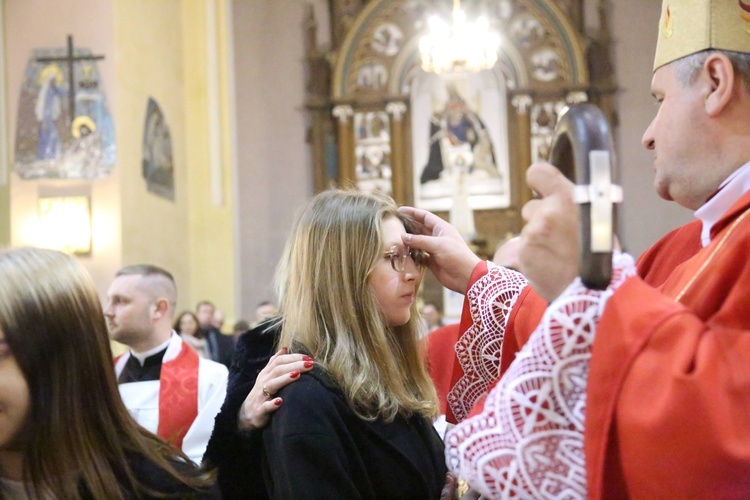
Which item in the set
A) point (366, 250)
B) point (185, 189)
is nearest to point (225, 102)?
point (185, 189)

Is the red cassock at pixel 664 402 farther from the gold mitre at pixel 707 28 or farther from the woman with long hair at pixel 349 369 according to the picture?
the woman with long hair at pixel 349 369

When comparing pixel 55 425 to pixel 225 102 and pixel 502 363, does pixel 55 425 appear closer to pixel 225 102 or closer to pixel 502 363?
pixel 502 363

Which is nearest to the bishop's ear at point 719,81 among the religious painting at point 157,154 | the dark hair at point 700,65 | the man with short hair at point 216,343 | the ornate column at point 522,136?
the dark hair at point 700,65

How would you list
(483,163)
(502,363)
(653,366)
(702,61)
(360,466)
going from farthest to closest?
(483,163) < (502,363) < (360,466) < (702,61) < (653,366)

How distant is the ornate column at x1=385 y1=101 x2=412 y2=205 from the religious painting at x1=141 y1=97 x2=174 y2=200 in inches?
159

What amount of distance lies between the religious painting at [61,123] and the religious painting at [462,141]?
20.2 ft

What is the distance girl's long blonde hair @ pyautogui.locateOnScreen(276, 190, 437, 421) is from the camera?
6.66 feet

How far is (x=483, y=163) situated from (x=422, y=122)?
4.24 feet

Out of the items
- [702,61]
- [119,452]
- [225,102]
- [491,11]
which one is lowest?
[119,452]

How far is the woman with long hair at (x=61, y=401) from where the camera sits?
5.08ft

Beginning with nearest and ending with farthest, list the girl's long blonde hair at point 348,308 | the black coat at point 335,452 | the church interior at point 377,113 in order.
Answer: the black coat at point 335,452 < the girl's long blonde hair at point 348,308 < the church interior at point 377,113

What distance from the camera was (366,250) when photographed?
2133 millimetres

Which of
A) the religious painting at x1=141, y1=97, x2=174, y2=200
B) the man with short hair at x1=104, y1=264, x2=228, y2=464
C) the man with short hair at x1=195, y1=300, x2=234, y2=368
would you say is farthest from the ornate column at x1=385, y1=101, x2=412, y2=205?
the man with short hair at x1=104, y1=264, x2=228, y2=464

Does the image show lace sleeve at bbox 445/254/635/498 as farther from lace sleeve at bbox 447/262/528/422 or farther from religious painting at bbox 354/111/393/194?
religious painting at bbox 354/111/393/194
